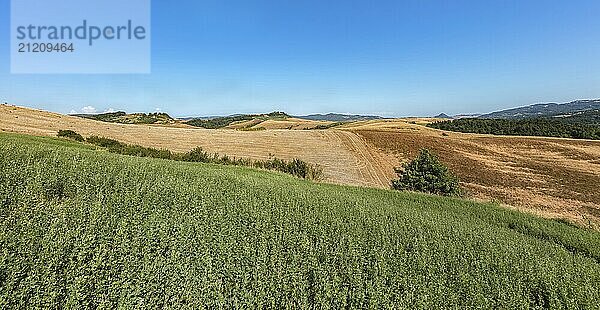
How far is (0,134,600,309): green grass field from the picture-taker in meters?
5.79

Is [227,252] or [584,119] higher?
[584,119]

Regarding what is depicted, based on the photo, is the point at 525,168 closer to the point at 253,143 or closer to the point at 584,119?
the point at 253,143

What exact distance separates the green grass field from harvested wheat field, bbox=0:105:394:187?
17.7m

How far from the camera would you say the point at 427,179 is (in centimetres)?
1725

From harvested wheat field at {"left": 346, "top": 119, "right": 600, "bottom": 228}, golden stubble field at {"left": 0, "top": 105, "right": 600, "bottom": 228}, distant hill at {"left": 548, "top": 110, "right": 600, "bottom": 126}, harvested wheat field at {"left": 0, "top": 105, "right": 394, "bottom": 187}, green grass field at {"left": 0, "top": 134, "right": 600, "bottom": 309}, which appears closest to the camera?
green grass field at {"left": 0, "top": 134, "right": 600, "bottom": 309}

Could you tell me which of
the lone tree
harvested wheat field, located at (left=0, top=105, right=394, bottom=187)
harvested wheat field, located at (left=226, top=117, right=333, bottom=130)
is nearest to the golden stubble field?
harvested wheat field, located at (left=0, top=105, right=394, bottom=187)

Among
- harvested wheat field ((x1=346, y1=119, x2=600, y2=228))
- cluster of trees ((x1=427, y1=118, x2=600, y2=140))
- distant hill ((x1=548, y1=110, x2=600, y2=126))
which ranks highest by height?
distant hill ((x1=548, y1=110, x2=600, y2=126))

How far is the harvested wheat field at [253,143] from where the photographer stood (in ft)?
96.5

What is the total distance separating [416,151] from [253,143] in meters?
17.3

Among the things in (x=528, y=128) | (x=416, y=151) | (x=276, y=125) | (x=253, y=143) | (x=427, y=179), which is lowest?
(x=427, y=179)

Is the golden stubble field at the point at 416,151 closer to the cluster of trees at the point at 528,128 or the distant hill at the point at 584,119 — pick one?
the cluster of trees at the point at 528,128

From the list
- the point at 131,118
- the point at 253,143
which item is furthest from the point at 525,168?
the point at 131,118

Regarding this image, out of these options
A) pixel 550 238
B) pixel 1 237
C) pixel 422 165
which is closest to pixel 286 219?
pixel 1 237

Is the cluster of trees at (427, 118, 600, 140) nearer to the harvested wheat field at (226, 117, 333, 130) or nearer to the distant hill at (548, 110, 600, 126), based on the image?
the harvested wheat field at (226, 117, 333, 130)
